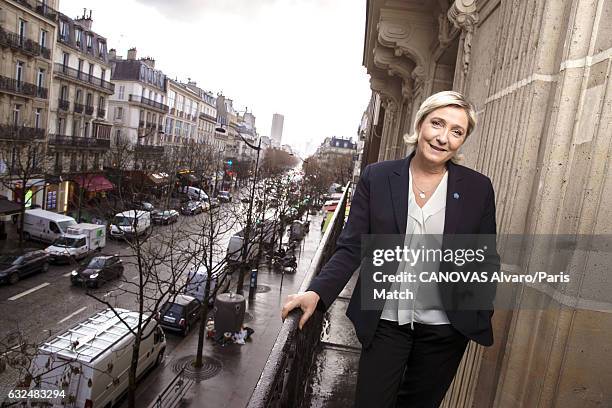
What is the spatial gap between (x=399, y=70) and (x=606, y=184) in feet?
21.3

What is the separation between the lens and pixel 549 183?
8.61 ft

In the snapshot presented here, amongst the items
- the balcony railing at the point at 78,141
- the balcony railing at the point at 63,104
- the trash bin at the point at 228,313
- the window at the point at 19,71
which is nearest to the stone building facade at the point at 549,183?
the trash bin at the point at 228,313

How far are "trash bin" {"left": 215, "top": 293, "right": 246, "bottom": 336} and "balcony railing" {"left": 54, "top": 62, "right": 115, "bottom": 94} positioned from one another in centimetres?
2407

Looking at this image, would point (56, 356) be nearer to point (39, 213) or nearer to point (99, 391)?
point (99, 391)

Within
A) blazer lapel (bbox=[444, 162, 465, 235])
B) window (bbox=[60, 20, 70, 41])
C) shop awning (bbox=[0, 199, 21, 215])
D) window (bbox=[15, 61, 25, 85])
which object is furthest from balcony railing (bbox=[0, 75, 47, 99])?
blazer lapel (bbox=[444, 162, 465, 235])

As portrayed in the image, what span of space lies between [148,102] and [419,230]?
A: 49.1 m

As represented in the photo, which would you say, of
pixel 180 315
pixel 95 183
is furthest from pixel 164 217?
pixel 95 183

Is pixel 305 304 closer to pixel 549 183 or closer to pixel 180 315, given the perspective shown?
pixel 549 183

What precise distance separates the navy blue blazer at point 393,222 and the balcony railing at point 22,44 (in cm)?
2877

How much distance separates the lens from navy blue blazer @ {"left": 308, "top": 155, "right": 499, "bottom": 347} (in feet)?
6.91

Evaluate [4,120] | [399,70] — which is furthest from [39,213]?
[399,70]

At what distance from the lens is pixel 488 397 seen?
297 cm

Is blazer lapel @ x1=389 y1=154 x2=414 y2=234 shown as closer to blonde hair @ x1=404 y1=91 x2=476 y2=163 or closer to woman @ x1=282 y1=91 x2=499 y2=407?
woman @ x1=282 y1=91 x2=499 y2=407

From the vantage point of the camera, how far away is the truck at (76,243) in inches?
838
